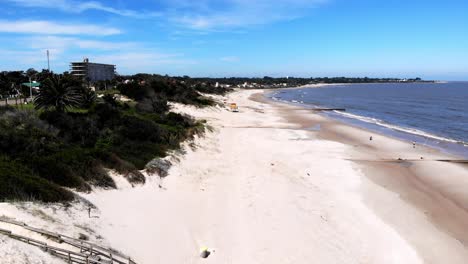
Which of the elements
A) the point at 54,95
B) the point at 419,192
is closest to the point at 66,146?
the point at 54,95

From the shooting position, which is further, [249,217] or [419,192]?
[419,192]

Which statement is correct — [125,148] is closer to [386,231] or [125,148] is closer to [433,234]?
[386,231]

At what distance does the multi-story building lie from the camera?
121125mm

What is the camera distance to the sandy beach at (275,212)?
34.9 ft

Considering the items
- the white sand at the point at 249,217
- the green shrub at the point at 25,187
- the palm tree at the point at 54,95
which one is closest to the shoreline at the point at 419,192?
the white sand at the point at 249,217

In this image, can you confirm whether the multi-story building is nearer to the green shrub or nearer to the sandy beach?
the sandy beach

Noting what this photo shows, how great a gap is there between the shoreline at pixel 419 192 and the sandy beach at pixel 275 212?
6 cm

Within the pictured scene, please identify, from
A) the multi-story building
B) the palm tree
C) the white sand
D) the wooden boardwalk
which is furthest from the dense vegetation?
the multi-story building

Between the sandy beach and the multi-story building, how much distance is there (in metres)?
101

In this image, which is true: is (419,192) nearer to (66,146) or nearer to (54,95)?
(66,146)

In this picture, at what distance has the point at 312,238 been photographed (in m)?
12.3

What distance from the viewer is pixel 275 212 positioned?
14.4m

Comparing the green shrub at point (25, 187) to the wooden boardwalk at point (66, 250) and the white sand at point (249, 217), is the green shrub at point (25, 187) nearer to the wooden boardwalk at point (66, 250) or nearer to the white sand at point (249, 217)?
the white sand at point (249, 217)

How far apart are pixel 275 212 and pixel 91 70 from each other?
12401 cm
